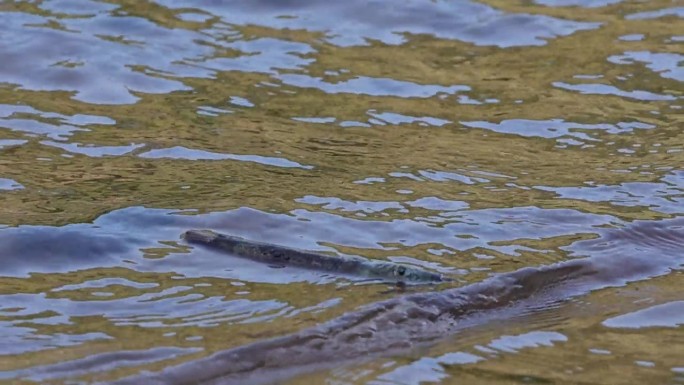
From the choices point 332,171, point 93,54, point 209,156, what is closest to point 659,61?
point 332,171

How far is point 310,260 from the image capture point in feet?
14.6

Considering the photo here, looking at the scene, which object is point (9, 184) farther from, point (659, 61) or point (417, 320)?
point (659, 61)

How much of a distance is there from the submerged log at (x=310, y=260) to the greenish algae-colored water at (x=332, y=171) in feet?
0.19

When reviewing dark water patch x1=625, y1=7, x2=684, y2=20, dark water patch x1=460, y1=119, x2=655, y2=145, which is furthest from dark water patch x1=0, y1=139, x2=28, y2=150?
dark water patch x1=625, y1=7, x2=684, y2=20

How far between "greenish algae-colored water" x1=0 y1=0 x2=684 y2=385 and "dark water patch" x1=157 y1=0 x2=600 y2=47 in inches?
0.9

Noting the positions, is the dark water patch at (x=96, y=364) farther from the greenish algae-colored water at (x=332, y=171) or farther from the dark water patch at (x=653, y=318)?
the dark water patch at (x=653, y=318)

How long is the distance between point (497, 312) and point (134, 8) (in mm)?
4790

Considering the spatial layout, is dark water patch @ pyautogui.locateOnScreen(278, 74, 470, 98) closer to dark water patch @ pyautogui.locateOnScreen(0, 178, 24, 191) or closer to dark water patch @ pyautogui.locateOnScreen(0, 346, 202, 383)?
dark water patch @ pyautogui.locateOnScreen(0, 178, 24, 191)

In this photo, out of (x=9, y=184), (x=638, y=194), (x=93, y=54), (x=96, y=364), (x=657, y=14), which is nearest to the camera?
(x=96, y=364)

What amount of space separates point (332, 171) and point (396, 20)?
2.96 meters

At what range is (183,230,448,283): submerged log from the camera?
4.31 m

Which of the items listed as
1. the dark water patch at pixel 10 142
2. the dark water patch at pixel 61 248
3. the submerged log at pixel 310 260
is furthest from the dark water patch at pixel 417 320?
the dark water patch at pixel 10 142

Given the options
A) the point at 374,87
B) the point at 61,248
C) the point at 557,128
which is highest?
the point at 374,87

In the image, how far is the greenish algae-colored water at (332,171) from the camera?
3.88 metres
